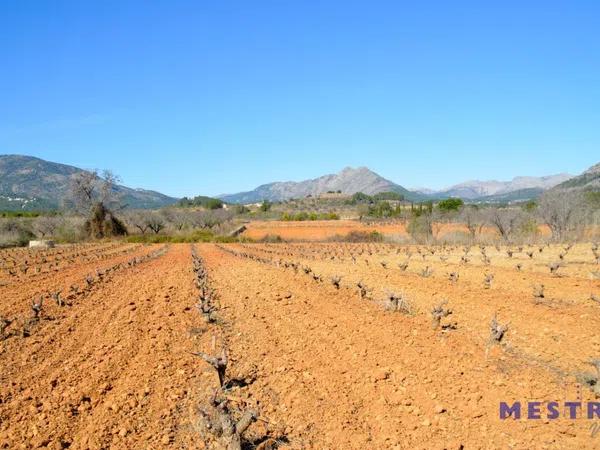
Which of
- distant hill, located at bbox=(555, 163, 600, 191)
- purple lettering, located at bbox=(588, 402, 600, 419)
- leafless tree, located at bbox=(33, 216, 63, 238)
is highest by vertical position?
distant hill, located at bbox=(555, 163, 600, 191)

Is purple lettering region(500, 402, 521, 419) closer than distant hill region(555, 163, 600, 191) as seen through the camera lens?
Yes

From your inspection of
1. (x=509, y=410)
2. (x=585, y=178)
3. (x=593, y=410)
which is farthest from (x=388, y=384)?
(x=585, y=178)

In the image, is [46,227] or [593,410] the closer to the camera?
[593,410]

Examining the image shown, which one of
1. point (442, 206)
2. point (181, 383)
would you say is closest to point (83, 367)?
point (181, 383)

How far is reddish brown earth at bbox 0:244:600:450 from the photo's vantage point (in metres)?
4.32

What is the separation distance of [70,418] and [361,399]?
3083 mm

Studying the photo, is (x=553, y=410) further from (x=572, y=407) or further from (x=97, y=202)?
(x=97, y=202)

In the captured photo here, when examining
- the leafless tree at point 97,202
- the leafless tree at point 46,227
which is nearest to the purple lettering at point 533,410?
the leafless tree at point 97,202

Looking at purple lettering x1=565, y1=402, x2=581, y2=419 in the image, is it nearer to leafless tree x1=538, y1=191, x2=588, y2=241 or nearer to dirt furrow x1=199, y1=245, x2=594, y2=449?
dirt furrow x1=199, y1=245, x2=594, y2=449

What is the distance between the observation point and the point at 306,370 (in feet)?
19.4

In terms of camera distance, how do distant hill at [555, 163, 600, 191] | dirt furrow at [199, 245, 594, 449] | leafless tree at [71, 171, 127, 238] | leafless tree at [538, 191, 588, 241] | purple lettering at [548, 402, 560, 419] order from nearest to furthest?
dirt furrow at [199, 245, 594, 449] → purple lettering at [548, 402, 560, 419] → leafless tree at [538, 191, 588, 241] → leafless tree at [71, 171, 127, 238] → distant hill at [555, 163, 600, 191]

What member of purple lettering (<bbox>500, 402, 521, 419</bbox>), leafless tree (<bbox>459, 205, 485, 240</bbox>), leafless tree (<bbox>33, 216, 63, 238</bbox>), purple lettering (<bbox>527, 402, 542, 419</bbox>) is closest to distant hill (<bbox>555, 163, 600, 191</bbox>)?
leafless tree (<bbox>459, 205, 485, 240</bbox>)

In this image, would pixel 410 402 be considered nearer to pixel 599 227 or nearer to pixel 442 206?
pixel 599 227

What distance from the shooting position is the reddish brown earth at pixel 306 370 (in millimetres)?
4320
